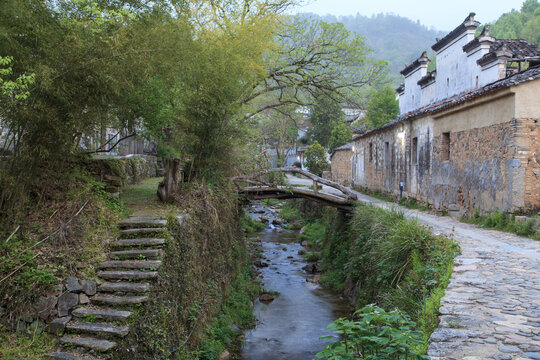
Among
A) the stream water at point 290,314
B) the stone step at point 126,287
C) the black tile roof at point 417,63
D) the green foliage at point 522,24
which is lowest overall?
the stream water at point 290,314

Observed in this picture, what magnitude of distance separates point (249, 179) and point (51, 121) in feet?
24.2

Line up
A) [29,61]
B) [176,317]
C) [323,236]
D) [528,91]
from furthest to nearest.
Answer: [323,236]
[528,91]
[176,317]
[29,61]

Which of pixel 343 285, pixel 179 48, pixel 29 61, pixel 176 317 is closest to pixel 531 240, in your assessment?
pixel 343 285

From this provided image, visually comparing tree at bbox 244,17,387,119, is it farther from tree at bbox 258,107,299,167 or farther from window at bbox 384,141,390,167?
tree at bbox 258,107,299,167

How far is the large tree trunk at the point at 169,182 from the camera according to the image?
31.7 ft

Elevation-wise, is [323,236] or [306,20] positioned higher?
[306,20]

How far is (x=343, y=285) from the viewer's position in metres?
13.2

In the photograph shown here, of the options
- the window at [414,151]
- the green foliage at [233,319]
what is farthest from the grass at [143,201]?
the window at [414,151]

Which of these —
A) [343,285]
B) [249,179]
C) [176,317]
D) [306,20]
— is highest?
[306,20]

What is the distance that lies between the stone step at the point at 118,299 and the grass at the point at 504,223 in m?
8.15

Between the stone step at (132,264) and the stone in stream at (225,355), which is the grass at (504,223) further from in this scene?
the stone step at (132,264)

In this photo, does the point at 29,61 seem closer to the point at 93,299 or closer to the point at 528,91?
the point at 93,299

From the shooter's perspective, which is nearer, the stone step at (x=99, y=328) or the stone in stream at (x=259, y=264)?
the stone step at (x=99, y=328)

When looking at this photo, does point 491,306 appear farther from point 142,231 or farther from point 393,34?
point 393,34
